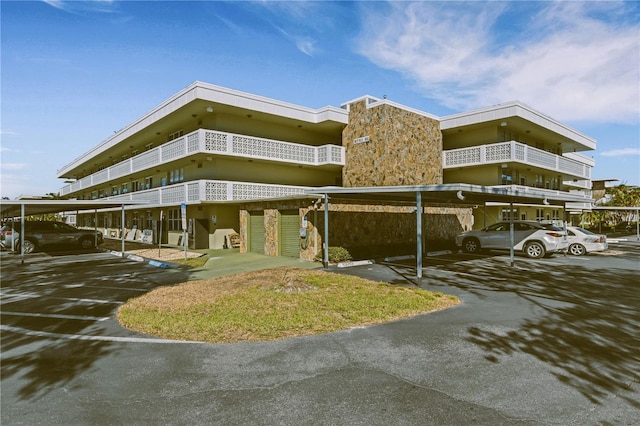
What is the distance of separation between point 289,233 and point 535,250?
12.7 metres

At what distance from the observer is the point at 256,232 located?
2105 cm

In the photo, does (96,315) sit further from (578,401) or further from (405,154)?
(405,154)

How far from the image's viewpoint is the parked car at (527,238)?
1744cm

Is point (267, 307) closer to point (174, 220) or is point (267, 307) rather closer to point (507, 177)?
point (174, 220)

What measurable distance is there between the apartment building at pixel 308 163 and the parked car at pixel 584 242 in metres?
2.50

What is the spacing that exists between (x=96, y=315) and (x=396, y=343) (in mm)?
6986

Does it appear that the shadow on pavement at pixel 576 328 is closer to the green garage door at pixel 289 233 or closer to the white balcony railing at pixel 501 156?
the green garage door at pixel 289 233

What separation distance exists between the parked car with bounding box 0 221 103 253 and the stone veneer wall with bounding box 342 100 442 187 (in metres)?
18.5

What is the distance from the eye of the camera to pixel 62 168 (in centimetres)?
5397

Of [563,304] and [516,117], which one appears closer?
[563,304]

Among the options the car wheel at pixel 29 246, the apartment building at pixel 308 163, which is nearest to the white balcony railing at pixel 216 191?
the apartment building at pixel 308 163

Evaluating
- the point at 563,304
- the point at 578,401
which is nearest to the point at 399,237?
the point at 563,304

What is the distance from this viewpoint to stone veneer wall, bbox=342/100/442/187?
950 inches

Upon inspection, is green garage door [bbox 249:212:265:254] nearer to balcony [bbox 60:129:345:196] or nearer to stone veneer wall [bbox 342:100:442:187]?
balcony [bbox 60:129:345:196]
